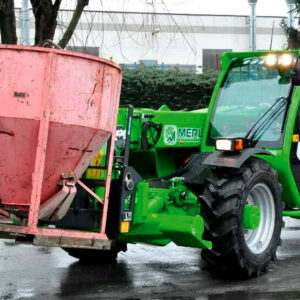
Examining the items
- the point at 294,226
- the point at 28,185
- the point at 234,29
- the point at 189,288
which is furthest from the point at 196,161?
the point at 234,29

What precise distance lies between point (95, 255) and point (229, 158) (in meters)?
1.91

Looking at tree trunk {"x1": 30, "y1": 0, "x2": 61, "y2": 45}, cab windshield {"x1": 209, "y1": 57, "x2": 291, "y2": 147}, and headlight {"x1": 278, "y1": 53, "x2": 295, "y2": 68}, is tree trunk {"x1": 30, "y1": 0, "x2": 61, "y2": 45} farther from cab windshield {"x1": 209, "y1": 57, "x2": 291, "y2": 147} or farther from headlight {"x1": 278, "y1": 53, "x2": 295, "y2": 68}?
headlight {"x1": 278, "y1": 53, "x2": 295, "y2": 68}

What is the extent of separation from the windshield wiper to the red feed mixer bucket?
8.00 feet

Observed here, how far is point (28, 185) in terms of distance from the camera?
5.61 m

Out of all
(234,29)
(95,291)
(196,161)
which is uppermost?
(234,29)

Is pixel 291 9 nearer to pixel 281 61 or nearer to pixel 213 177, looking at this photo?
pixel 281 61

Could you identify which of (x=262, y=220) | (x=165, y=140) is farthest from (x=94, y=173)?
(x=262, y=220)

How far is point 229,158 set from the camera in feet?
22.7

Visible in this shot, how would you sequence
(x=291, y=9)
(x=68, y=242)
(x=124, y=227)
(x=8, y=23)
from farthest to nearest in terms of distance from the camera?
(x=291, y=9)
(x=8, y=23)
(x=124, y=227)
(x=68, y=242)

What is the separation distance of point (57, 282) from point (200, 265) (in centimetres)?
167

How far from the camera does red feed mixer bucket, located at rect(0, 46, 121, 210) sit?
5523 mm

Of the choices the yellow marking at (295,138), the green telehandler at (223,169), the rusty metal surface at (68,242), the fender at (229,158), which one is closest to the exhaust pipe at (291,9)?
the green telehandler at (223,169)

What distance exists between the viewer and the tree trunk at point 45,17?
31.2ft

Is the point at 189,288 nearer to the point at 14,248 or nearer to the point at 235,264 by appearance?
the point at 235,264
